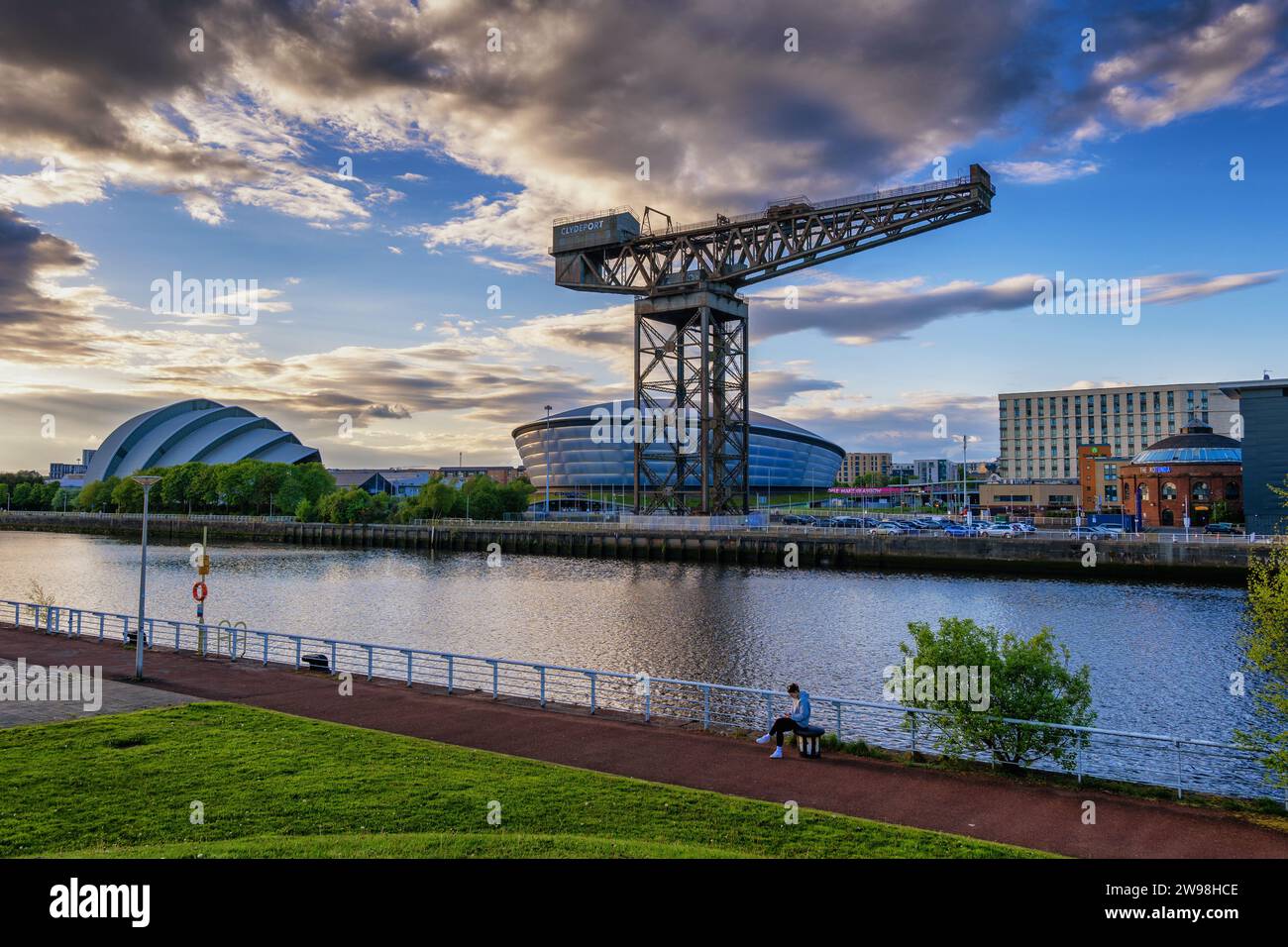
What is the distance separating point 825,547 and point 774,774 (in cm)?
5914

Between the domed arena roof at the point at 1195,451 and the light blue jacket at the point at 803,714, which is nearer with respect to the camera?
the light blue jacket at the point at 803,714

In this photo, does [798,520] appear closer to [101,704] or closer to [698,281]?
[698,281]

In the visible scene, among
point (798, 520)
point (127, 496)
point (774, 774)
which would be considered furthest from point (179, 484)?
point (774, 774)

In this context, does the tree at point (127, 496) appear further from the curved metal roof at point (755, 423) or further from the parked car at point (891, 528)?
the parked car at point (891, 528)

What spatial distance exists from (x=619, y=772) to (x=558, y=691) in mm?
11863

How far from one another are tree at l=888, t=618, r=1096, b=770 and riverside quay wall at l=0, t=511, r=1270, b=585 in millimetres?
28978

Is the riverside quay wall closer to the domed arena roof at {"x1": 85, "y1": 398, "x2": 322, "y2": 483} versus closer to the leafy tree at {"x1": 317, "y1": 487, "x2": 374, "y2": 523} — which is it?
the leafy tree at {"x1": 317, "y1": 487, "x2": 374, "y2": 523}

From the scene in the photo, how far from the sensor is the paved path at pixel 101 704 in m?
16.0

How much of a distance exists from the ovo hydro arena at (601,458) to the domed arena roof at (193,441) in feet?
171

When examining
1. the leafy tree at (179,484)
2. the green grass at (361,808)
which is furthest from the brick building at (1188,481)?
the leafy tree at (179,484)

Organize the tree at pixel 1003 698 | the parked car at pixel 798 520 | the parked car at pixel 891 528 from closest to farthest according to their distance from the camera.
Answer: the tree at pixel 1003 698
the parked car at pixel 891 528
the parked car at pixel 798 520

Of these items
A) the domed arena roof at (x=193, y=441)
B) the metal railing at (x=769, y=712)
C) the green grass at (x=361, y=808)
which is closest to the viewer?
the green grass at (x=361, y=808)

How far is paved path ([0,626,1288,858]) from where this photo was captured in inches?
433
